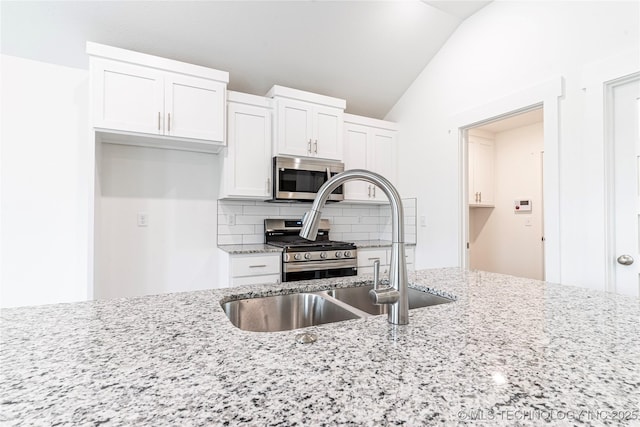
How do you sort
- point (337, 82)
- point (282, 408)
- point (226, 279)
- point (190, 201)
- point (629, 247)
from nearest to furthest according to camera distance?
point (282, 408)
point (629, 247)
point (226, 279)
point (190, 201)
point (337, 82)

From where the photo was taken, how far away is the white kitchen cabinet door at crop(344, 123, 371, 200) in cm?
335

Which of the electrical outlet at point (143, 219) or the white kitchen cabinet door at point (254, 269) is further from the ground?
the electrical outlet at point (143, 219)

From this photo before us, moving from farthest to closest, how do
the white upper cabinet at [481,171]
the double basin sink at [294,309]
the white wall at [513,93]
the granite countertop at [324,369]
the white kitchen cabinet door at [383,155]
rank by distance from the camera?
the white upper cabinet at [481,171]
the white kitchen cabinet door at [383,155]
the white wall at [513,93]
the double basin sink at [294,309]
the granite countertop at [324,369]

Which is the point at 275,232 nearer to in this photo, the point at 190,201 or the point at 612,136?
the point at 190,201

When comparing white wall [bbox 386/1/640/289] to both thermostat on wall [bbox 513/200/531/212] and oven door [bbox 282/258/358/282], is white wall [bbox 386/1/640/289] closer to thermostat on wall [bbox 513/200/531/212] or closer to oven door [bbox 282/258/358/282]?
oven door [bbox 282/258/358/282]

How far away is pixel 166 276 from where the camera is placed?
2854 millimetres

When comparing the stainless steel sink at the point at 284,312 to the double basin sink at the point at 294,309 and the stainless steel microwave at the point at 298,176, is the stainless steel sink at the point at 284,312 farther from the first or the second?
the stainless steel microwave at the point at 298,176

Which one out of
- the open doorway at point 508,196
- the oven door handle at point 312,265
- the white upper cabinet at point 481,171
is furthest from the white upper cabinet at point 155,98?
the white upper cabinet at point 481,171

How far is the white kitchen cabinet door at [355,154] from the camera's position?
11.0ft

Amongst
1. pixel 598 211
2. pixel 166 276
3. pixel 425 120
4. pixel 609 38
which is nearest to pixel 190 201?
pixel 166 276

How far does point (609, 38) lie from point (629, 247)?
1266mm

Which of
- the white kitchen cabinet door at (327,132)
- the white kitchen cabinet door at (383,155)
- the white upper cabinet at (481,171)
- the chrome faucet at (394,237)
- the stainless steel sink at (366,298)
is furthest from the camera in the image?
the white upper cabinet at (481,171)

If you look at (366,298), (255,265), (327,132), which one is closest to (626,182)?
(366,298)

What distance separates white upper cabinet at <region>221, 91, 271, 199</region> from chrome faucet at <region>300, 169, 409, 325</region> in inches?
82.7
